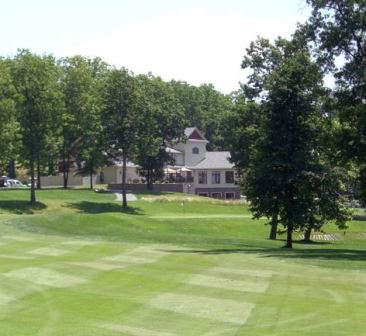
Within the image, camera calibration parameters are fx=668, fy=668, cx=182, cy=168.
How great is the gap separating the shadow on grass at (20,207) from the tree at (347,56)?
119ft

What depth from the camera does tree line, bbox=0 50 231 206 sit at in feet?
215

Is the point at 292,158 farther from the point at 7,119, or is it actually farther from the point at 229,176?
the point at 229,176

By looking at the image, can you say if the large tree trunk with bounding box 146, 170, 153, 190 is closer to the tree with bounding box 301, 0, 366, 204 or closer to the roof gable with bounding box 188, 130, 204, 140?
the roof gable with bounding box 188, 130, 204, 140

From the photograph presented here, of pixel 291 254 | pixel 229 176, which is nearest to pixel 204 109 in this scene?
pixel 229 176

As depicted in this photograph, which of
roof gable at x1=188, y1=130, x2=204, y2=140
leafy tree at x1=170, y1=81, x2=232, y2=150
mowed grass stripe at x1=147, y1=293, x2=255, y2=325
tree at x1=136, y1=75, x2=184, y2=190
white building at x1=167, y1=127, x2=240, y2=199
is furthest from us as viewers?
leafy tree at x1=170, y1=81, x2=232, y2=150

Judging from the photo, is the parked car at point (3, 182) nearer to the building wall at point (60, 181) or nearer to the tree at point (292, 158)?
the building wall at point (60, 181)

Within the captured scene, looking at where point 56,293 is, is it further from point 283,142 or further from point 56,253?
point 283,142

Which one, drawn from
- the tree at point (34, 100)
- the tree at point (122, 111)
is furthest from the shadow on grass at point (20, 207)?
the tree at point (122, 111)

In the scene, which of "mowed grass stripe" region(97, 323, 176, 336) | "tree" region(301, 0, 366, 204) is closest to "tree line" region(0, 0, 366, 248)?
"tree" region(301, 0, 366, 204)

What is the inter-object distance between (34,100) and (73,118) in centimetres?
1212

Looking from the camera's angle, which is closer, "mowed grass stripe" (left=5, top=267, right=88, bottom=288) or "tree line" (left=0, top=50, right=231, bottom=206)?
"mowed grass stripe" (left=5, top=267, right=88, bottom=288)

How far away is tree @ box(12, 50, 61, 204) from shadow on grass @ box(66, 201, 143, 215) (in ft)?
21.2

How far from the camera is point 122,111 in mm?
74500

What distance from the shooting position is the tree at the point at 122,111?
7412 centimetres
